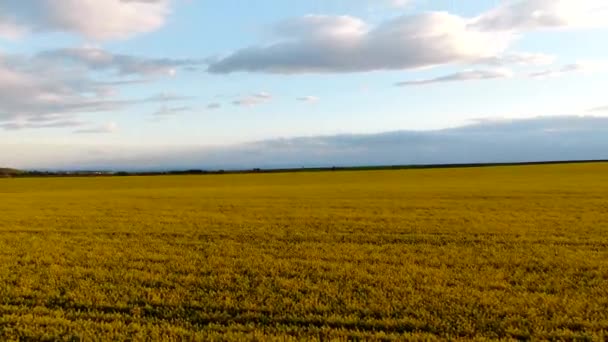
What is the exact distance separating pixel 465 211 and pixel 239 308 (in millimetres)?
19369

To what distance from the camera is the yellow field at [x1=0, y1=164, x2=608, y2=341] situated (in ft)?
27.4

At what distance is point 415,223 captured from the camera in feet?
71.1

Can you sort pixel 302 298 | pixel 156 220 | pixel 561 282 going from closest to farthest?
1. pixel 302 298
2. pixel 561 282
3. pixel 156 220

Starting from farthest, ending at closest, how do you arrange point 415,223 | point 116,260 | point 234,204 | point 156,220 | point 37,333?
point 234,204 → point 156,220 → point 415,223 → point 116,260 → point 37,333

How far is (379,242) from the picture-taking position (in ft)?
55.7

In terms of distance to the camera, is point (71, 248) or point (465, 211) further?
point (465, 211)

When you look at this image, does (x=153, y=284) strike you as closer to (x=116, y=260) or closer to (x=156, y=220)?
(x=116, y=260)

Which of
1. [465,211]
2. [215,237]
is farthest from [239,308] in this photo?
[465,211]

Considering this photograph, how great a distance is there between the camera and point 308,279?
1164cm

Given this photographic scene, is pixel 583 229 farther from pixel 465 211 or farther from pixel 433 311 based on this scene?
pixel 433 311

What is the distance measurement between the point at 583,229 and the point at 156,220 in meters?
16.6

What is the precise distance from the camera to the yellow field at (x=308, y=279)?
329 inches

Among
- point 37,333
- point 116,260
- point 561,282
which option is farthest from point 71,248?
point 561,282

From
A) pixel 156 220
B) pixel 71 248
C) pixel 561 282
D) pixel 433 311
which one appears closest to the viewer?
pixel 433 311
